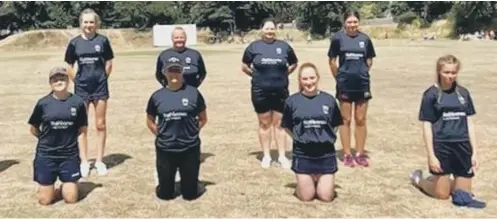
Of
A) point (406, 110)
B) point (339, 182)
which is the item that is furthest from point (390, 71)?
point (339, 182)

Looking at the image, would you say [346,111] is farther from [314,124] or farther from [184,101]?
[184,101]

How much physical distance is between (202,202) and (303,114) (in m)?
1.46

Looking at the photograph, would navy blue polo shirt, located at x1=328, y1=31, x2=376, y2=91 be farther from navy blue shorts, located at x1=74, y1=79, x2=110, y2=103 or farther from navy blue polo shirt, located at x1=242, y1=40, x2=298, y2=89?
navy blue shorts, located at x1=74, y1=79, x2=110, y2=103

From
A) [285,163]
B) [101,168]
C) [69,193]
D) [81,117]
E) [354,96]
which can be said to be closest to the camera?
[69,193]

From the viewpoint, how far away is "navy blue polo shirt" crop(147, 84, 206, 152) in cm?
729

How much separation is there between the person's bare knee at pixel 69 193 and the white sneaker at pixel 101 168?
135 cm

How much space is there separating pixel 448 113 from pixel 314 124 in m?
1.43

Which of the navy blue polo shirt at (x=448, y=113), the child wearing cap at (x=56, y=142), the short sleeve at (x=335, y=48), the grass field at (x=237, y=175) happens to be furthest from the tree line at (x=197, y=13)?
the child wearing cap at (x=56, y=142)

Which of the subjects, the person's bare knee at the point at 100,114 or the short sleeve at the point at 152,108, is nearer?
the short sleeve at the point at 152,108

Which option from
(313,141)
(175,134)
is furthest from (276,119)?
(175,134)

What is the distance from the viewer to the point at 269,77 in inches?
346

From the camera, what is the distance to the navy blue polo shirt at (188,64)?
8586 mm

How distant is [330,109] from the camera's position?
7.41m

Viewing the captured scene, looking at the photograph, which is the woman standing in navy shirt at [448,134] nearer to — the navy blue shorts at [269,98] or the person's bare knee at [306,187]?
the person's bare knee at [306,187]
